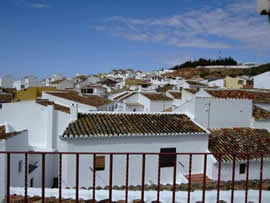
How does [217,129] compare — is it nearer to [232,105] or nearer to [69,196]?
[232,105]

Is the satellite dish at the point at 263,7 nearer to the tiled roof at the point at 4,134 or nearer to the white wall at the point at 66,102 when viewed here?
the tiled roof at the point at 4,134

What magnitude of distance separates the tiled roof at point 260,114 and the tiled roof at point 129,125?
4451mm

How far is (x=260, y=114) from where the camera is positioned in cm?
1456

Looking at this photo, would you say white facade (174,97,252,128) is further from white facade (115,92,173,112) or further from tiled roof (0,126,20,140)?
white facade (115,92,173,112)

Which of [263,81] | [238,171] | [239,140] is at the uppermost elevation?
[263,81]

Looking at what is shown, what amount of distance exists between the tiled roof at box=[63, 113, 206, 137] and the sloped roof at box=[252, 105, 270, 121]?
443 centimetres

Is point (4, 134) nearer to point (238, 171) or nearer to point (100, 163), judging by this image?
point (100, 163)

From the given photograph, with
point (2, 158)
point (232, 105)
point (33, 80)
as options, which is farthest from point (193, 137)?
point (33, 80)

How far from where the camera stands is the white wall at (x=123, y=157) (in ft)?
33.1

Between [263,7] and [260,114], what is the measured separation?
45.6 ft

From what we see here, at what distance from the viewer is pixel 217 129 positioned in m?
13.5

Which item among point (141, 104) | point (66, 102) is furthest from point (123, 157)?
point (141, 104)

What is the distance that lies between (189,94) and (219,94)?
17.4ft

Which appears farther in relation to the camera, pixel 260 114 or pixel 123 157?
Answer: pixel 260 114
